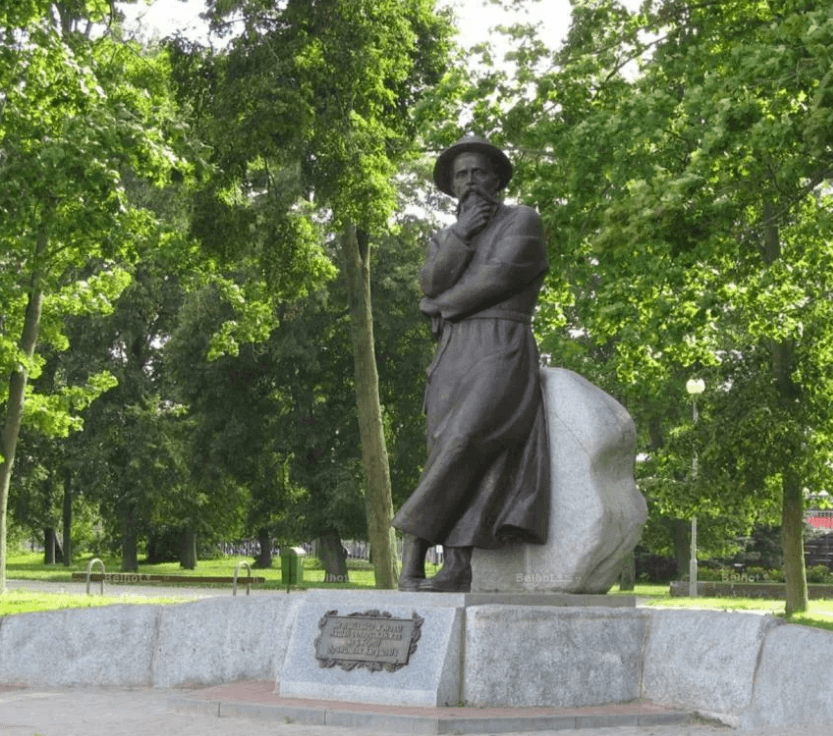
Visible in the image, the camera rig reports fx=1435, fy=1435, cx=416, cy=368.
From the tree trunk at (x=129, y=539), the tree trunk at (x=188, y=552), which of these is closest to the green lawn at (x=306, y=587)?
the tree trunk at (x=188, y=552)

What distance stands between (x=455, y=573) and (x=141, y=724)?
2272mm

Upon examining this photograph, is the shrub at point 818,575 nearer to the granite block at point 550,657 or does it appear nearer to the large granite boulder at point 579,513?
the large granite boulder at point 579,513

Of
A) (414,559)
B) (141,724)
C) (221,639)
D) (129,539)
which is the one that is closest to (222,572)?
(129,539)

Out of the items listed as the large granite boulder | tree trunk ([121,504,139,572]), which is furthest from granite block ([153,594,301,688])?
tree trunk ([121,504,139,572])

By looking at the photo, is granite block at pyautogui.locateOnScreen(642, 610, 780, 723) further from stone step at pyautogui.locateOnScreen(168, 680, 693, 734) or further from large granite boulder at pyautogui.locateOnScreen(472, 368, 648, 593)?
large granite boulder at pyautogui.locateOnScreen(472, 368, 648, 593)

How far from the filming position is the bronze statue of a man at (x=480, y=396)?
9180mm

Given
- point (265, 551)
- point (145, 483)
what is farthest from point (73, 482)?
point (265, 551)

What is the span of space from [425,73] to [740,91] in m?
11.0

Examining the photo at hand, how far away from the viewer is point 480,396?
362 inches

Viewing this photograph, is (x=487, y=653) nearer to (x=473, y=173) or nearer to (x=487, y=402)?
(x=487, y=402)

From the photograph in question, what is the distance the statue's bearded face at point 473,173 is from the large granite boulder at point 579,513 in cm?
149

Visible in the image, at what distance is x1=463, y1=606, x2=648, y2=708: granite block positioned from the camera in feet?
27.3

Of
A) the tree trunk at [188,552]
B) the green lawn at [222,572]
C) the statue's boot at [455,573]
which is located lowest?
the statue's boot at [455,573]

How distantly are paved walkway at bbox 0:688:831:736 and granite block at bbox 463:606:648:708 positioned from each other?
0.58m
